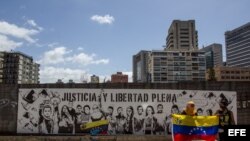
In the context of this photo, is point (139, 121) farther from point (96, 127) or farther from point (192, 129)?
point (192, 129)

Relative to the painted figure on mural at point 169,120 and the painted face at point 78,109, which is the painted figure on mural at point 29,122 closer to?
the painted face at point 78,109

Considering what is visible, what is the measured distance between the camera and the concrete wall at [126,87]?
79.6 feet

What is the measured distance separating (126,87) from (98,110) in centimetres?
220

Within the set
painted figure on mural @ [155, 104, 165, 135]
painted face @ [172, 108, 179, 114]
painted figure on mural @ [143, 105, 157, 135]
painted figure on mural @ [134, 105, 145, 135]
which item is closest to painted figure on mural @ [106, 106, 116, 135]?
painted figure on mural @ [134, 105, 145, 135]

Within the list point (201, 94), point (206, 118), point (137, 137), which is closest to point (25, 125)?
point (137, 137)

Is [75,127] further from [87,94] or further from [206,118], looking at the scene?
[206,118]

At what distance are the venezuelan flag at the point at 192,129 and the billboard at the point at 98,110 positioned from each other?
1299cm

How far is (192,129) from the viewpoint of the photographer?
11.3 meters

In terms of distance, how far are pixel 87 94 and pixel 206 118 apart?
1367 cm

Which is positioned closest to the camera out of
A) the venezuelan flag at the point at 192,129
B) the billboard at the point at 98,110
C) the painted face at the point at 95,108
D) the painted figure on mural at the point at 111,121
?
the venezuelan flag at the point at 192,129

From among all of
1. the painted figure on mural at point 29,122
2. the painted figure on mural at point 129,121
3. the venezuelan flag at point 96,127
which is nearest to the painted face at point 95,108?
the venezuelan flag at point 96,127

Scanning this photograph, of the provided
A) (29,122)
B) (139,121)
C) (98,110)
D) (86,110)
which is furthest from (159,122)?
(29,122)

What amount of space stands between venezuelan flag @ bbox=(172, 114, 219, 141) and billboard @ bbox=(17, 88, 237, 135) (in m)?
13.0

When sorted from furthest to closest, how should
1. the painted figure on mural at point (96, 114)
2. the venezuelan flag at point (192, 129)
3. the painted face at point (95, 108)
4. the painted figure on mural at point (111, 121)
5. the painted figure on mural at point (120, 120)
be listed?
the painted figure on mural at point (120, 120), the painted figure on mural at point (111, 121), the painted face at point (95, 108), the painted figure on mural at point (96, 114), the venezuelan flag at point (192, 129)
